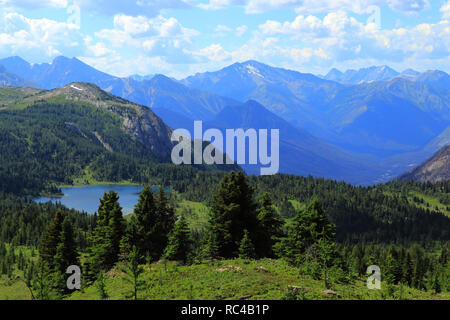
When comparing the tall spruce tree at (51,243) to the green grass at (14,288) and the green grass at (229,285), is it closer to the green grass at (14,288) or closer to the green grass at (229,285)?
the green grass at (229,285)

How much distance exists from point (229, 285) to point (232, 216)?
23962 mm

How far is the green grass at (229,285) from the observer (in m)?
34.3

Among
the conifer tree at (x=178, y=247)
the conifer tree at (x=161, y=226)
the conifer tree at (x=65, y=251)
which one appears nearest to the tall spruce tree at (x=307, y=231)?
the conifer tree at (x=178, y=247)

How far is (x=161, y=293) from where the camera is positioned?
121ft

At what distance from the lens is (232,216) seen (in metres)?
60.3

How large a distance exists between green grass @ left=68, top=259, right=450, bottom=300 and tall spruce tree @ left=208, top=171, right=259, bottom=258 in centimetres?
998

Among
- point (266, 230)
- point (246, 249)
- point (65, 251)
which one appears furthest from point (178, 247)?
point (65, 251)

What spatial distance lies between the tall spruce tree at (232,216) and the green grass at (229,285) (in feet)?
32.8

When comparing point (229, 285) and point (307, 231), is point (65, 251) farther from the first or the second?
point (307, 231)

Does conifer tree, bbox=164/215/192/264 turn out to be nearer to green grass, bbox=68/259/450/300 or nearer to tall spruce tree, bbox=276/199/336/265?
green grass, bbox=68/259/450/300

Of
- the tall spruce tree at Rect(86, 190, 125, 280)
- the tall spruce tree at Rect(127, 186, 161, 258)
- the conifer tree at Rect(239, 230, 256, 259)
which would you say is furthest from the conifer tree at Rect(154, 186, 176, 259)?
the conifer tree at Rect(239, 230, 256, 259)
